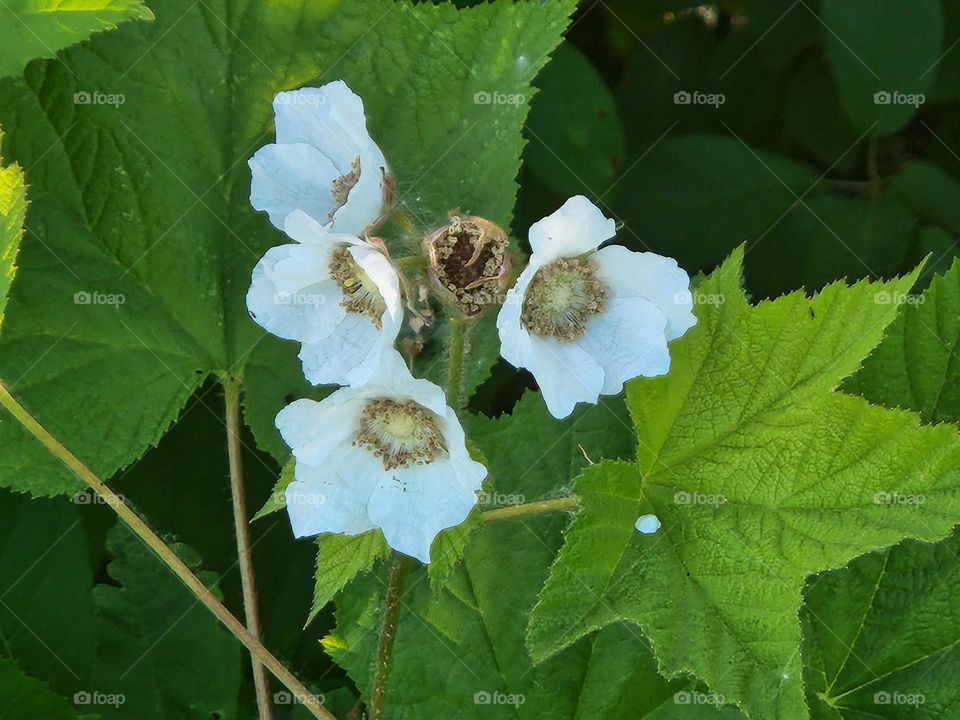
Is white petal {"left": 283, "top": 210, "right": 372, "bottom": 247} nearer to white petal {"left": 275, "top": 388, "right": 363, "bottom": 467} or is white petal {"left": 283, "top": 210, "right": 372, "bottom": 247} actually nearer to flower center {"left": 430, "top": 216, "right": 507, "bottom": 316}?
flower center {"left": 430, "top": 216, "right": 507, "bottom": 316}

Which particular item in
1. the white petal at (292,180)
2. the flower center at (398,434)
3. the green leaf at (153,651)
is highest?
the white petal at (292,180)

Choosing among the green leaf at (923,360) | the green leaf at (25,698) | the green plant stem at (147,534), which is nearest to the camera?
the green plant stem at (147,534)

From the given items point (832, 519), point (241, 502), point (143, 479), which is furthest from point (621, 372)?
point (143, 479)

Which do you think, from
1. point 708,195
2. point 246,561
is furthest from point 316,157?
point 708,195

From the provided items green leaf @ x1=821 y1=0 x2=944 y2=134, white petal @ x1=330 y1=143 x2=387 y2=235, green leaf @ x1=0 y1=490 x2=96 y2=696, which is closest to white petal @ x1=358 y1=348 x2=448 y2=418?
white petal @ x1=330 y1=143 x2=387 y2=235

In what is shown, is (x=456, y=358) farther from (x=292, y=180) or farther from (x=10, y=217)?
(x=10, y=217)

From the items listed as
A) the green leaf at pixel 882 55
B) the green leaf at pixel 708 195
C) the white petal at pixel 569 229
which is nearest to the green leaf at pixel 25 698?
the white petal at pixel 569 229

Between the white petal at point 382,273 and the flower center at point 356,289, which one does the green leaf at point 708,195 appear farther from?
the white petal at point 382,273
